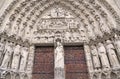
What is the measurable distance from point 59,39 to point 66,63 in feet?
2.71

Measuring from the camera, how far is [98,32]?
5.93 meters

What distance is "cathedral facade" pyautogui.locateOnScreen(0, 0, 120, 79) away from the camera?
514cm

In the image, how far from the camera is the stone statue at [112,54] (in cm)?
495

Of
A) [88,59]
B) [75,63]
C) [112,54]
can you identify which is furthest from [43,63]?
[112,54]

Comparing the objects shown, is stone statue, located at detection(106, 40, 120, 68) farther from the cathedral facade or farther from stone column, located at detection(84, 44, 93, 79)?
stone column, located at detection(84, 44, 93, 79)

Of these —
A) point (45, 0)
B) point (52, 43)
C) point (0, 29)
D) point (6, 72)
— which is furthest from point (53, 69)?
point (45, 0)

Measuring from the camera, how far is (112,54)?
5.11 metres

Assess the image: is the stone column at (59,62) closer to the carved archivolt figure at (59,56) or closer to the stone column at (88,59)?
the carved archivolt figure at (59,56)

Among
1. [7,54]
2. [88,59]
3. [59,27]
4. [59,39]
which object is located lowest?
[88,59]

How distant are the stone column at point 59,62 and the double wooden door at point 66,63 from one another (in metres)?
0.37

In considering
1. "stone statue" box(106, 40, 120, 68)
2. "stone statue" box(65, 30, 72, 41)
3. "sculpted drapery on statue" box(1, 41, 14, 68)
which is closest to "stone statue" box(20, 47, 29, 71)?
"sculpted drapery on statue" box(1, 41, 14, 68)

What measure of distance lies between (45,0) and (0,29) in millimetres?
2381

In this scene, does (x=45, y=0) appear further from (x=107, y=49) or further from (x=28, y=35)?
(x=107, y=49)

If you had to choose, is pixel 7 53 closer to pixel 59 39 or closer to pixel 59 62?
pixel 59 62
